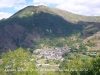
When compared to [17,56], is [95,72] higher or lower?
lower

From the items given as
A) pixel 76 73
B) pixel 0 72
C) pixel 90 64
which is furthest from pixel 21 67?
pixel 90 64

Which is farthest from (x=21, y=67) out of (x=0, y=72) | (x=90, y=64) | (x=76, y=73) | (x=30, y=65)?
(x=90, y=64)

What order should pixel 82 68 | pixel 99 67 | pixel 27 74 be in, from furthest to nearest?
pixel 82 68 → pixel 99 67 → pixel 27 74

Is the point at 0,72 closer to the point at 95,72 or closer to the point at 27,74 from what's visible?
the point at 27,74

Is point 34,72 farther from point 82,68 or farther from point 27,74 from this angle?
point 82,68

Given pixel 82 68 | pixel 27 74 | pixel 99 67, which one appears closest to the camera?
pixel 27 74

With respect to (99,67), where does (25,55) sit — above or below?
above

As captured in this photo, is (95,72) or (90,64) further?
(90,64)

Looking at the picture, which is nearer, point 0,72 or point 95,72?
point 0,72
